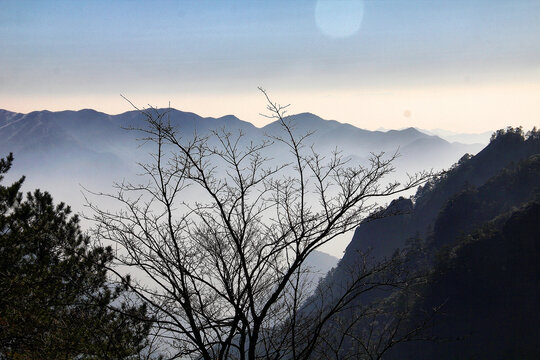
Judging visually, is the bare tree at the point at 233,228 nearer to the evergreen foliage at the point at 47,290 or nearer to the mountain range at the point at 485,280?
the evergreen foliage at the point at 47,290

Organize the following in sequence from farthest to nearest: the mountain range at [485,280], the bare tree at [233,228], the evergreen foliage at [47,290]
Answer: the mountain range at [485,280] < the evergreen foliage at [47,290] < the bare tree at [233,228]

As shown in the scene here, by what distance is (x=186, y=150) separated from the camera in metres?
5.07

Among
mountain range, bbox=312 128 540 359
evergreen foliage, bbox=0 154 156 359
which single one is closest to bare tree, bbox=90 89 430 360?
evergreen foliage, bbox=0 154 156 359

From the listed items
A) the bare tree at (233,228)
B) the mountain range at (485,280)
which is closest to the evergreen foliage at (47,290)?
the bare tree at (233,228)

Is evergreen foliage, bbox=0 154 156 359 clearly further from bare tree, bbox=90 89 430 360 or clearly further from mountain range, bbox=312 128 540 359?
mountain range, bbox=312 128 540 359

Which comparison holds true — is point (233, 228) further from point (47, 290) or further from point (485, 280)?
point (485, 280)

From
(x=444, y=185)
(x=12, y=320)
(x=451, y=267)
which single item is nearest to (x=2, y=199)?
(x=12, y=320)

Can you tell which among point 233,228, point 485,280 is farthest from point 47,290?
point 485,280

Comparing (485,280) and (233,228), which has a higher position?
(233,228)

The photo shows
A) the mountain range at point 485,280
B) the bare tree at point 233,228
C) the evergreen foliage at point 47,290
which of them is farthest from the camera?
the mountain range at point 485,280

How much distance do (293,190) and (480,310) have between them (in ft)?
152

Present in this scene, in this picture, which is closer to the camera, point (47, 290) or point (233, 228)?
point (233, 228)

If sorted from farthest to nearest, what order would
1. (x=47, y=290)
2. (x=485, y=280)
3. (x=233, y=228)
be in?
(x=485, y=280) < (x=47, y=290) < (x=233, y=228)

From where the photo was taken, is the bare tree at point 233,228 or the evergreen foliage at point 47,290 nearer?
the bare tree at point 233,228
